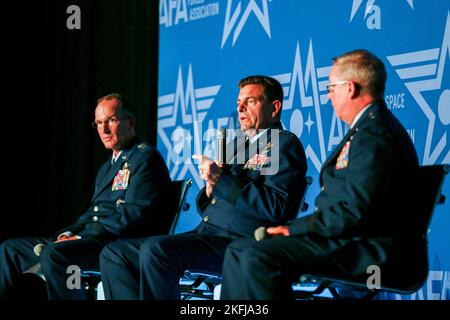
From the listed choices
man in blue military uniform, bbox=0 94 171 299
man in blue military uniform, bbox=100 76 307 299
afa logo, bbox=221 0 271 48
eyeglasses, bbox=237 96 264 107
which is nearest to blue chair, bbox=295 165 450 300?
man in blue military uniform, bbox=100 76 307 299

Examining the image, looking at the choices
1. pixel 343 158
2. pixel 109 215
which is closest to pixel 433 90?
pixel 343 158

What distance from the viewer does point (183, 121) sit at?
18.7 feet

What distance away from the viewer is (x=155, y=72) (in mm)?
6051

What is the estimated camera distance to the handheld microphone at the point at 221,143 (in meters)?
3.68

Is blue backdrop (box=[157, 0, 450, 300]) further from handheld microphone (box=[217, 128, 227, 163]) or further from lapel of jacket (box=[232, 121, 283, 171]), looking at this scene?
handheld microphone (box=[217, 128, 227, 163])

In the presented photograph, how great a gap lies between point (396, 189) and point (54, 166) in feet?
12.3

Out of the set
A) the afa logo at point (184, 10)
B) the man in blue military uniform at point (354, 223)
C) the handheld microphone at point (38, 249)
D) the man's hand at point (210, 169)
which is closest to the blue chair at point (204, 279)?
the man's hand at point (210, 169)

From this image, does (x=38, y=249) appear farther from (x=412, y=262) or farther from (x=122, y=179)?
(x=412, y=262)

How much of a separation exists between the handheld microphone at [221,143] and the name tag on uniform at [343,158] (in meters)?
0.68

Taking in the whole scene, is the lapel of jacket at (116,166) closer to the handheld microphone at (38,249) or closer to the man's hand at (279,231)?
the handheld microphone at (38,249)

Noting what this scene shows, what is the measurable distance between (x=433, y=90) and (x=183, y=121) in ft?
7.15

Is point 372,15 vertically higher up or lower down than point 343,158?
higher up

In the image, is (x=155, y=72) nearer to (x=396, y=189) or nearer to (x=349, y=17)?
(x=349, y=17)

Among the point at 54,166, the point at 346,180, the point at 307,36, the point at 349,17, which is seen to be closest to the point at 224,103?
the point at 307,36
